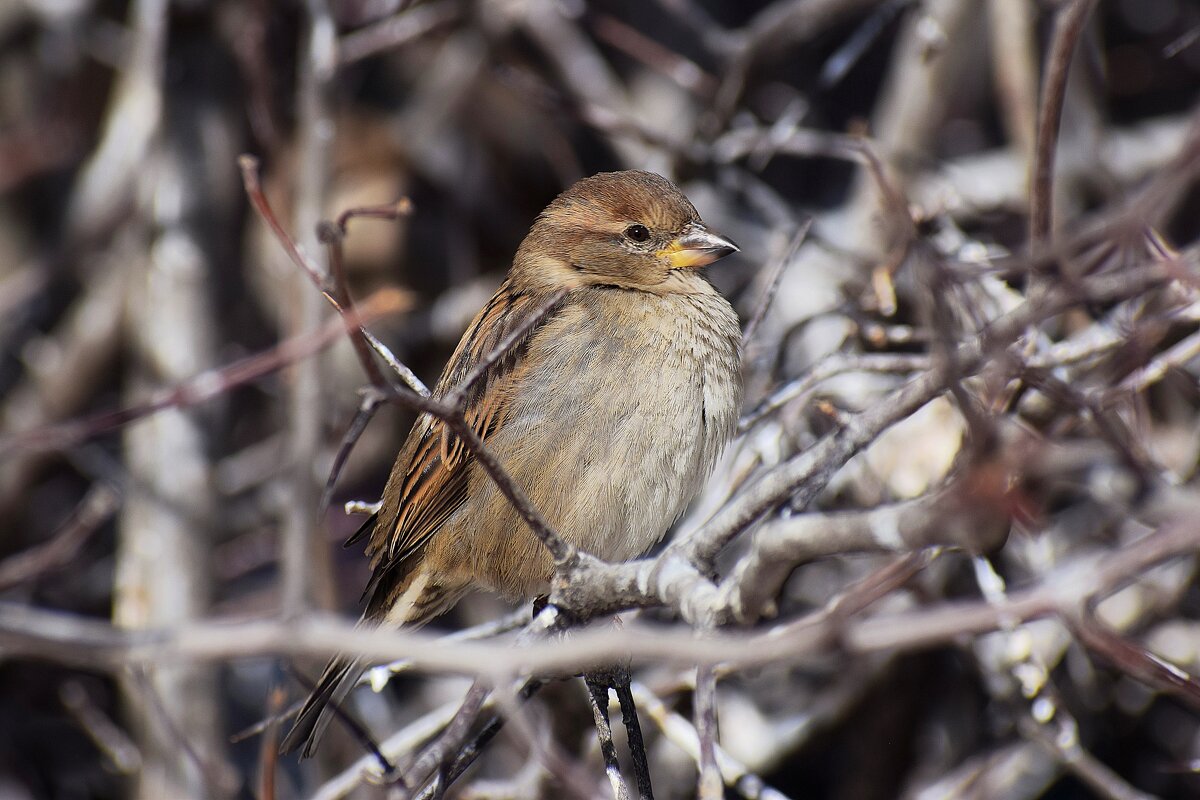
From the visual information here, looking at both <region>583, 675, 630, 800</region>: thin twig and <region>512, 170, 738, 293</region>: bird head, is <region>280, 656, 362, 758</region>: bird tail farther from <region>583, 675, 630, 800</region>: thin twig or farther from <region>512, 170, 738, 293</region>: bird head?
<region>512, 170, 738, 293</region>: bird head

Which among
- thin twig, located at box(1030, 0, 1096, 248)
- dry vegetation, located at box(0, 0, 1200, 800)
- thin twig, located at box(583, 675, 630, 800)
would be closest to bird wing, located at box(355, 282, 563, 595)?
dry vegetation, located at box(0, 0, 1200, 800)

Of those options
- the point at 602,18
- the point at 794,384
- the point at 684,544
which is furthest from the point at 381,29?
the point at 684,544

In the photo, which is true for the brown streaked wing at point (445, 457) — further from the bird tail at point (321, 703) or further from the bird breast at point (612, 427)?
the bird tail at point (321, 703)

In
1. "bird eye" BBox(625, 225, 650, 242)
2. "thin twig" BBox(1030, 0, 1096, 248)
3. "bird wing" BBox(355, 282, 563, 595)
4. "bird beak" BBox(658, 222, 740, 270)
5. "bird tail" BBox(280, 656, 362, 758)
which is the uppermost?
"thin twig" BBox(1030, 0, 1096, 248)

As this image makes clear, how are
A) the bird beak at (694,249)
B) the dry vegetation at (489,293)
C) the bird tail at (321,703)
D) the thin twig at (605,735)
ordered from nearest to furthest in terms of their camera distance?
the thin twig at (605,735), the dry vegetation at (489,293), the bird tail at (321,703), the bird beak at (694,249)

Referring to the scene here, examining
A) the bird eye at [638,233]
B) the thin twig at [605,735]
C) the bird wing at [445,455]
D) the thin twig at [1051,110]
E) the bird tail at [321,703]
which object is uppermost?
the thin twig at [1051,110]

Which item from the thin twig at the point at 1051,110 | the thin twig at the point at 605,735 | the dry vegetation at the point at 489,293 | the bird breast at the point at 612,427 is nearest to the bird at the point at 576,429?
the bird breast at the point at 612,427

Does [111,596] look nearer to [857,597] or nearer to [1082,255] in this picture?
[1082,255]

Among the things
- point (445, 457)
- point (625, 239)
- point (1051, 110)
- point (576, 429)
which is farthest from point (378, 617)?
point (1051, 110)
